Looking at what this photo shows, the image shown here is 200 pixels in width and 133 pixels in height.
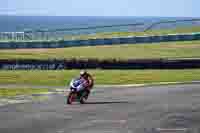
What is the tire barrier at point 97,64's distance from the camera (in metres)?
42.1

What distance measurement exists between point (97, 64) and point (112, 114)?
20629 mm

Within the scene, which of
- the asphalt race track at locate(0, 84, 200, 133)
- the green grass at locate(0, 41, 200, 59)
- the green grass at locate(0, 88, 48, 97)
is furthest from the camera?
the green grass at locate(0, 41, 200, 59)

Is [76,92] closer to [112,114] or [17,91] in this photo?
[112,114]

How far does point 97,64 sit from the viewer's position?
141 feet

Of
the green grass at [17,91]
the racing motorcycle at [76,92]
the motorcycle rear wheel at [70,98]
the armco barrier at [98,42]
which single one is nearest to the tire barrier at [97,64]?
the green grass at [17,91]

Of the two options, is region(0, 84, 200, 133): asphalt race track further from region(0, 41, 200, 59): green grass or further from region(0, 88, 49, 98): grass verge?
region(0, 41, 200, 59): green grass

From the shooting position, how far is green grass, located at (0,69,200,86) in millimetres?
38000

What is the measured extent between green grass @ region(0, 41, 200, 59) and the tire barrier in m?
8.10

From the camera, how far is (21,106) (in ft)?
84.5

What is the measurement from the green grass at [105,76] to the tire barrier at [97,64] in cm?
48

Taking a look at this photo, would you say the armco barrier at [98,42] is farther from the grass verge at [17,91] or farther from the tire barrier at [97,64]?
the grass verge at [17,91]

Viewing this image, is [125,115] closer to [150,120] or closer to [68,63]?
[150,120]

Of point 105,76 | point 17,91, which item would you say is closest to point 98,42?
point 105,76

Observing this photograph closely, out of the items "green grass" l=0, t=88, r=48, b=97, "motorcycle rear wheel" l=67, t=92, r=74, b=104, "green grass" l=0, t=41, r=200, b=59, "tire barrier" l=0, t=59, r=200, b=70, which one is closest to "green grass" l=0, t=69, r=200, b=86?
"tire barrier" l=0, t=59, r=200, b=70
